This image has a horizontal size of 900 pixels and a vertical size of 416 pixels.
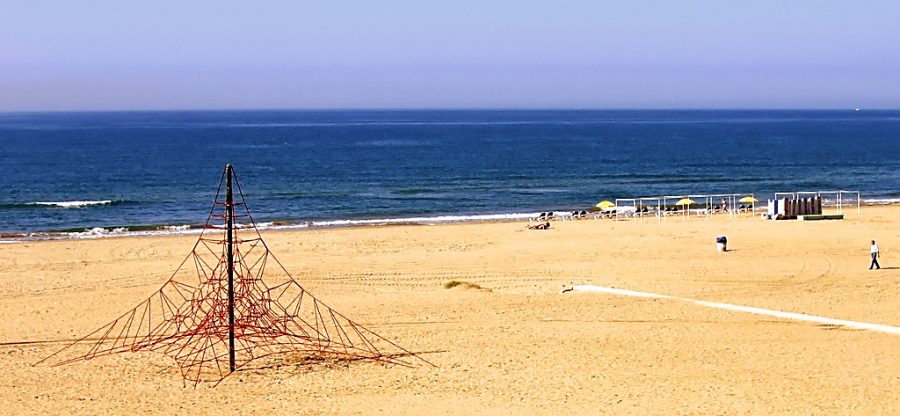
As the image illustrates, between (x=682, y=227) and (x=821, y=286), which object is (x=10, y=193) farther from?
(x=821, y=286)

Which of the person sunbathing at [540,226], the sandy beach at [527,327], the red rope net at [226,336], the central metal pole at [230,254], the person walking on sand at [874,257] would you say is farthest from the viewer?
the person sunbathing at [540,226]

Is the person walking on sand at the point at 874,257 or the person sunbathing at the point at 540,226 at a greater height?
the person walking on sand at the point at 874,257

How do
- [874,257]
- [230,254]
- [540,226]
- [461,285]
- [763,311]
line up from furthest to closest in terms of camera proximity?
[540,226], [874,257], [461,285], [763,311], [230,254]

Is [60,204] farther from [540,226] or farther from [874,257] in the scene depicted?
[874,257]

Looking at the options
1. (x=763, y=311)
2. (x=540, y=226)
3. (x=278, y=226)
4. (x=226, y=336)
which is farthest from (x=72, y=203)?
(x=763, y=311)

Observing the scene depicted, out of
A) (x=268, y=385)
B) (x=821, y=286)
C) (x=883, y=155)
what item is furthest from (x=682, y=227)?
(x=883, y=155)

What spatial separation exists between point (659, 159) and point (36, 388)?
7662cm

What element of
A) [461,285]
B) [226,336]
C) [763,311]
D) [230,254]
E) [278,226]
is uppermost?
[230,254]

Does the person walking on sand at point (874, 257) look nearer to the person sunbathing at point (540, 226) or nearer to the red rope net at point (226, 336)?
the person sunbathing at point (540, 226)

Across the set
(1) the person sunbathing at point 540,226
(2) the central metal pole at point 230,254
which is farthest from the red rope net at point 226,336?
(1) the person sunbathing at point 540,226

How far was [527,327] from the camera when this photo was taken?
73.5ft

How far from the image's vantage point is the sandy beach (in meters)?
17.3

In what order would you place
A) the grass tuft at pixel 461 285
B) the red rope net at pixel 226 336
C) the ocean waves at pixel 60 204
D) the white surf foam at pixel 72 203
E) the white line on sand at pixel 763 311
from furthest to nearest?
1. the white surf foam at pixel 72 203
2. the ocean waves at pixel 60 204
3. the grass tuft at pixel 461 285
4. the white line on sand at pixel 763 311
5. the red rope net at pixel 226 336

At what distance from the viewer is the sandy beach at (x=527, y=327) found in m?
17.3
